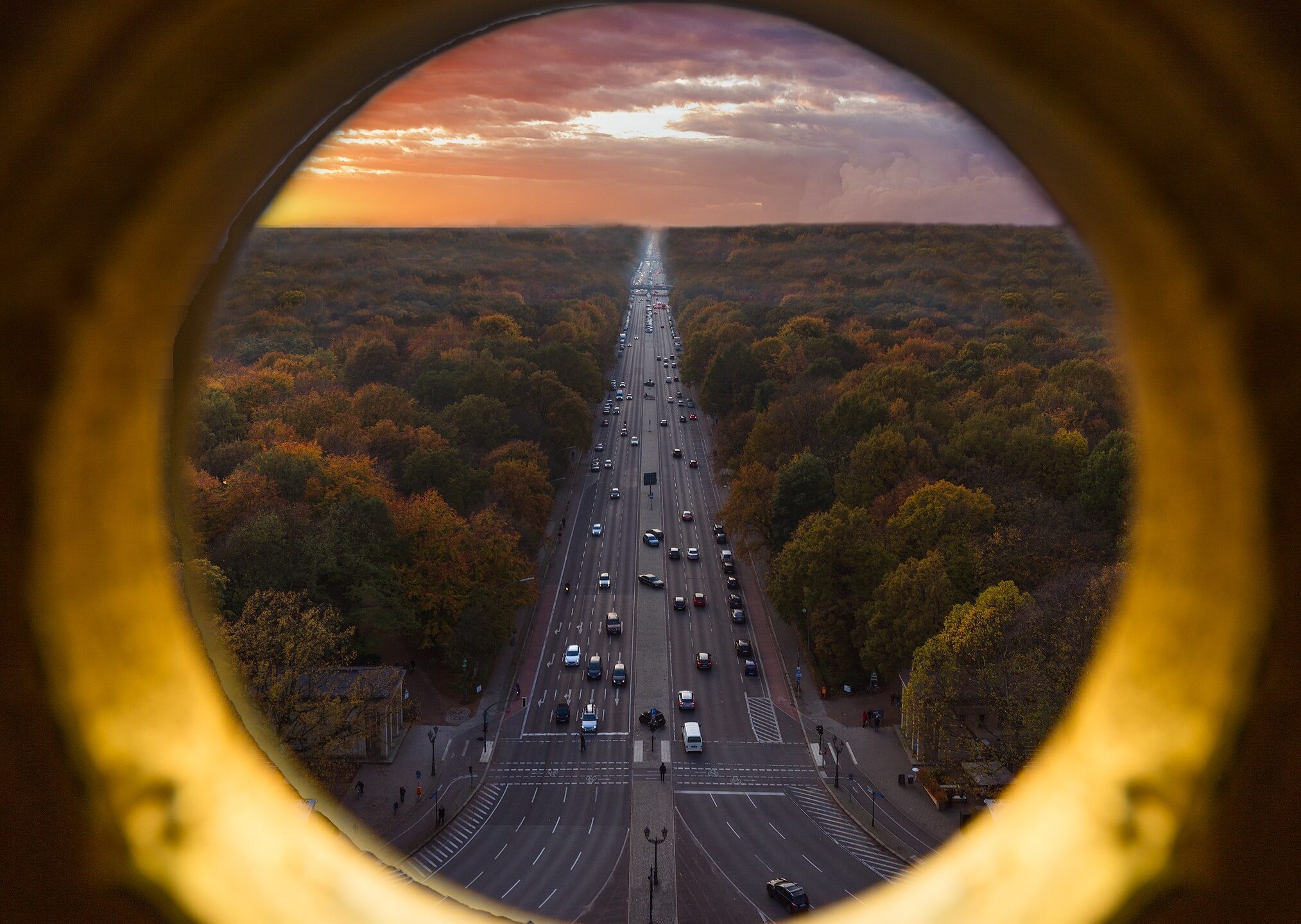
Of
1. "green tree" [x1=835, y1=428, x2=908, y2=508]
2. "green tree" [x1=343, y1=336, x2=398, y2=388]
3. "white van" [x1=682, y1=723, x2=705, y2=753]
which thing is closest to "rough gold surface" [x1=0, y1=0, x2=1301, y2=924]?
"white van" [x1=682, y1=723, x2=705, y2=753]

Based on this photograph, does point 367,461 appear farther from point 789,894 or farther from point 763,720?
point 789,894

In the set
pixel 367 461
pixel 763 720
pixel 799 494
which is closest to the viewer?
pixel 763 720

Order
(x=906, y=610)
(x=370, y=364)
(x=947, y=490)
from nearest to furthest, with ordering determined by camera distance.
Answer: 1. (x=906, y=610)
2. (x=947, y=490)
3. (x=370, y=364)

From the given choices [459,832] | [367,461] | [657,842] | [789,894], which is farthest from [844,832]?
[367,461]

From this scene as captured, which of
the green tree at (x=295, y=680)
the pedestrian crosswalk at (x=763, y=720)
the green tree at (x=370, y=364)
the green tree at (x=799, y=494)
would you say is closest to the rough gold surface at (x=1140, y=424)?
the green tree at (x=295, y=680)

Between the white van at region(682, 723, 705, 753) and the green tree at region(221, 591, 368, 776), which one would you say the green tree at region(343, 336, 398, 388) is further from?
the white van at region(682, 723, 705, 753)

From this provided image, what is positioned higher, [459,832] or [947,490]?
[947,490]
